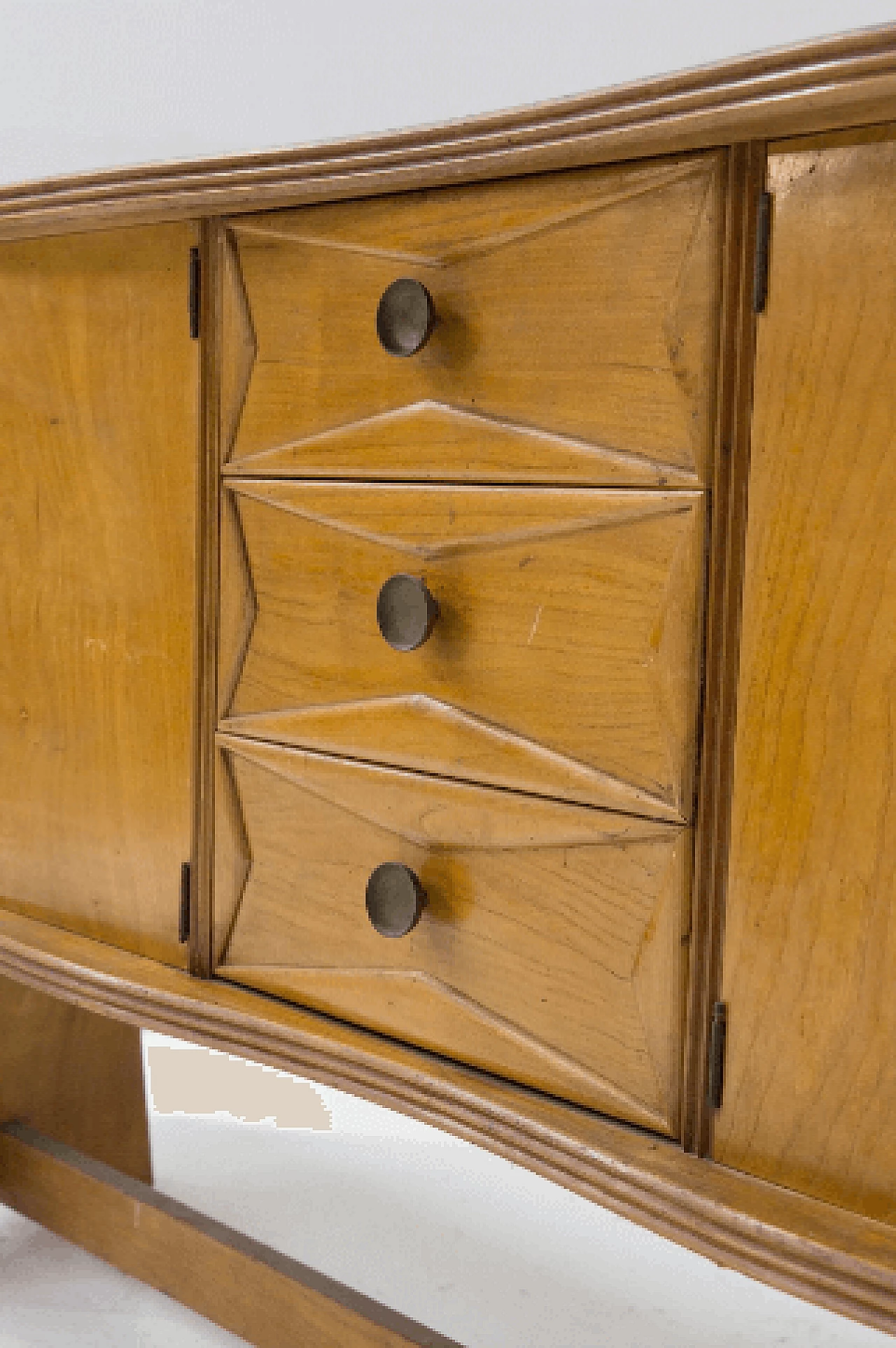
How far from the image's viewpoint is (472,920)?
118cm

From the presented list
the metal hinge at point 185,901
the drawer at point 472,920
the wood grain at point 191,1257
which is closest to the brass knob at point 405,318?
the drawer at point 472,920

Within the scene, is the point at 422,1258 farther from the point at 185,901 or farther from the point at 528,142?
the point at 528,142

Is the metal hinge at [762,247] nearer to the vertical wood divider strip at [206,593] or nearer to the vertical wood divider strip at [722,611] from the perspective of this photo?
the vertical wood divider strip at [722,611]

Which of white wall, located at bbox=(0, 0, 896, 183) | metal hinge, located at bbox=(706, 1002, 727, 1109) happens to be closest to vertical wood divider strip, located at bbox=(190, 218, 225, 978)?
metal hinge, located at bbox=(706, 1002, 727, 1109)

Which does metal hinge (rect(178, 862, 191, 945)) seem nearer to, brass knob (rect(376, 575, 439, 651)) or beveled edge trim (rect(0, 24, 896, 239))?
brass knob (rect(376, 575, 439, 651))

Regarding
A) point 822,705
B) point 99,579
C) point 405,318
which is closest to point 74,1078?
point 99,579

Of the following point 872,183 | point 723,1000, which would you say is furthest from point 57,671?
point 872,183

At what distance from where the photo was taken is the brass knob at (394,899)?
3.92 feet

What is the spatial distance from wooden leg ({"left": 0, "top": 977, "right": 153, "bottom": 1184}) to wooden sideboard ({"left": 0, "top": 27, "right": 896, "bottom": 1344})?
0.44 meters

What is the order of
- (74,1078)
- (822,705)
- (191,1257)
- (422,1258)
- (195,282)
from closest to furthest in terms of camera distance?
(822,705) → (195,282) → (191,1257) → (422,1258) → (74,1078)

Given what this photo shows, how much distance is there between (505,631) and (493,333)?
0.68 ft

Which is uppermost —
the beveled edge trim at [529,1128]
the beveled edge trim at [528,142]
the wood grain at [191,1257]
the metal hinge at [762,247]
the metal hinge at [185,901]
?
the beveled edge trim at [528,142]

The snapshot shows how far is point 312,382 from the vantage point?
1.23 m

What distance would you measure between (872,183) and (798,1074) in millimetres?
534
